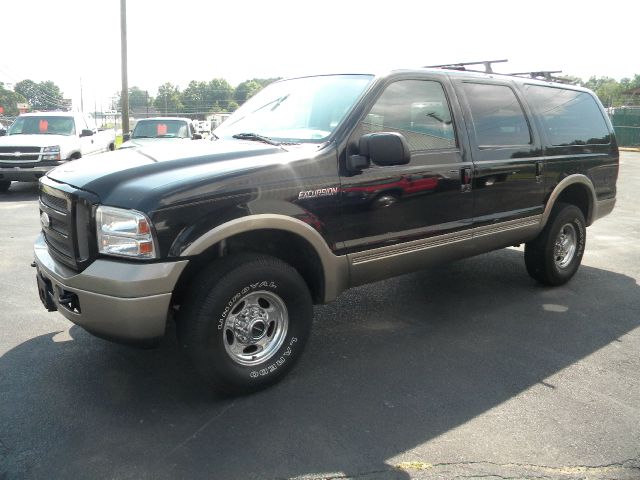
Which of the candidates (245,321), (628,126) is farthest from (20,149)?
(628,126)

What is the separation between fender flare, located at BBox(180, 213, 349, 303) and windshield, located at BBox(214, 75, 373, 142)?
2.18ft

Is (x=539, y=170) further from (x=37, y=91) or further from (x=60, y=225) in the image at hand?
(x=37, y=91)

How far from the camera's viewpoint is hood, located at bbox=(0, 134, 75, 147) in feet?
37.9

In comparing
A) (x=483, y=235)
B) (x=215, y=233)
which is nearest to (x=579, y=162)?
(x=483, y=235)

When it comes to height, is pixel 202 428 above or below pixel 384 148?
below

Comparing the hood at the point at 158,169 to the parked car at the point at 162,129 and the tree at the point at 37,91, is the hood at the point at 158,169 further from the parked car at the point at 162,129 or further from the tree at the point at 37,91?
the tree at the point at 37,91

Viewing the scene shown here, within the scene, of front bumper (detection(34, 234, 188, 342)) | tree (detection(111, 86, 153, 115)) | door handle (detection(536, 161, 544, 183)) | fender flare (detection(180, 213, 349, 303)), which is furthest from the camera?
tree (detection(111, 86, 153, 115))

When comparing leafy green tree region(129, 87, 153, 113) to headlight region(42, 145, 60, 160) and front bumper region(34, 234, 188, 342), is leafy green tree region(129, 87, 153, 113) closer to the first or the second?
headlight region(42, 145, 60, 160)

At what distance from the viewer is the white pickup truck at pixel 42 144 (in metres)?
11.5

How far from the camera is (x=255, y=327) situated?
10.9 feet

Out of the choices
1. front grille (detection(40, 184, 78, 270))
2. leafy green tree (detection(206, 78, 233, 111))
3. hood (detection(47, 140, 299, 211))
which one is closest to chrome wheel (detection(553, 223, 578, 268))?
hood (detection(47, 140, 299, 211))

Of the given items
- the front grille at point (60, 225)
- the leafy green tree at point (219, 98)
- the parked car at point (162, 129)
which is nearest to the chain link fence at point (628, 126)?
the parked car at point (162, 129)

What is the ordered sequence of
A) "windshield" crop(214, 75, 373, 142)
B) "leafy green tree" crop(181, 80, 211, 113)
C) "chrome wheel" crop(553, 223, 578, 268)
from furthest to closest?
"leafy green tree" crop(181, 80, 211, 113), "chrome wheel" crop(553, 223, 578, 268), "windshield" crop(214, 75, 373, 142)

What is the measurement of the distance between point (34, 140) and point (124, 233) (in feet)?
34.4
